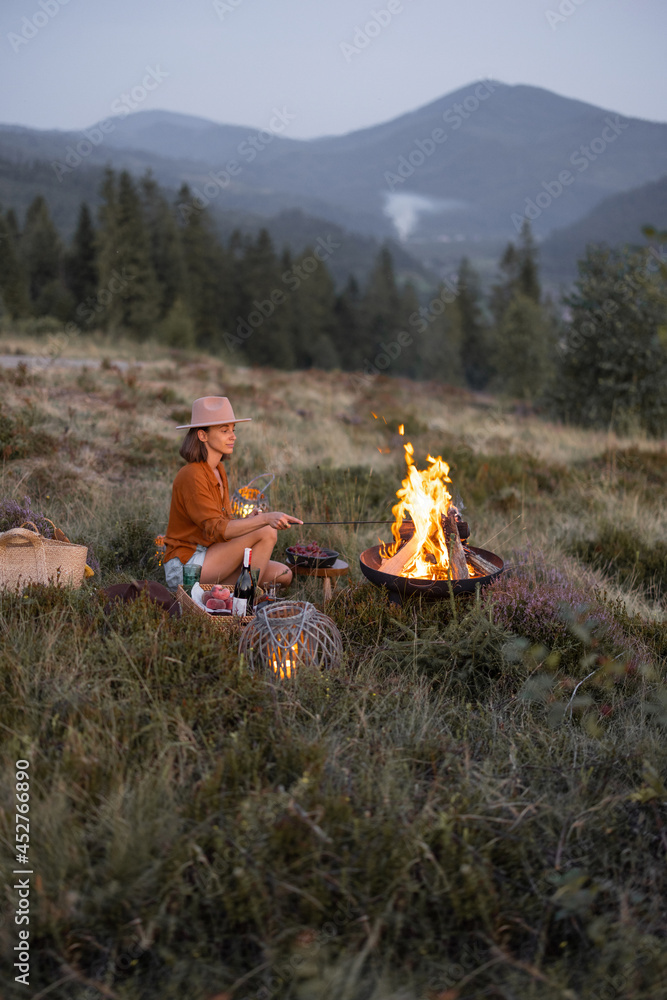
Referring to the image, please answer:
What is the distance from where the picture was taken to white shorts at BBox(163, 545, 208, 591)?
4598mm

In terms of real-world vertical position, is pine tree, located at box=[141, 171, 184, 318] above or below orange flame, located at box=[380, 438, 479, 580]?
above

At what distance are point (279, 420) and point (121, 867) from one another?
10317 mm

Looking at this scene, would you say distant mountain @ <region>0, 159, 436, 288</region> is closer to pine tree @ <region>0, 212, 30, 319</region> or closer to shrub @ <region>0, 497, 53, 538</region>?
pine tree @ <region>0, 212, 30, 319</region>

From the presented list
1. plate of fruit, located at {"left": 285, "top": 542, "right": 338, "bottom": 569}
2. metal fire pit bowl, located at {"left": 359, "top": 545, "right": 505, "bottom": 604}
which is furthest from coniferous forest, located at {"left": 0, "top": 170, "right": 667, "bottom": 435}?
plate of fruit, located at {"left": 285, "top": 542, "right": 338, "bottom": 569}

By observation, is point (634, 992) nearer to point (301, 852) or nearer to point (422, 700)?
point (301, 852)

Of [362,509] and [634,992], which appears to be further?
[362,509]

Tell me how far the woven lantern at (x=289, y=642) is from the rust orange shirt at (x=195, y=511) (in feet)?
3.22

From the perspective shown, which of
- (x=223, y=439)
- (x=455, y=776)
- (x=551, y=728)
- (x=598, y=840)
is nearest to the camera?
(x=598, y=840)

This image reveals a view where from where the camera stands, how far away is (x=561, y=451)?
36.2ft

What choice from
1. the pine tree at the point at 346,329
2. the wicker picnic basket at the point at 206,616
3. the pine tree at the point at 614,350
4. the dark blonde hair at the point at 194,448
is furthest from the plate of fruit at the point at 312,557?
the pine tree at the point at 346,329

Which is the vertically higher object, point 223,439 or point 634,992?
point 223,439

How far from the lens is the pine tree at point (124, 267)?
1506 inches

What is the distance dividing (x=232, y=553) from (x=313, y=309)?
58.5 meters

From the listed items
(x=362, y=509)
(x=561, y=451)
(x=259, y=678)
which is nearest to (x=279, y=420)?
(x=561, y=451)
